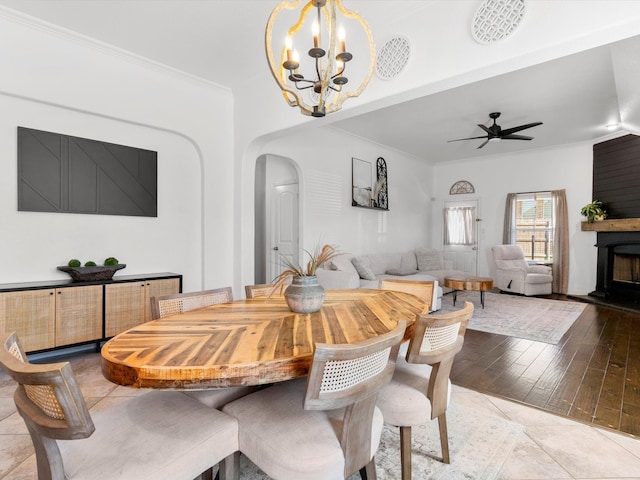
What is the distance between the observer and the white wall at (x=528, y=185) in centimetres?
661

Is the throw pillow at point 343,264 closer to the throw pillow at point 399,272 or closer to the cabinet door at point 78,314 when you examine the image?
the throw pillow at point 399,272

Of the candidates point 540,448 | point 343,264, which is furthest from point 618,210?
point 540,448

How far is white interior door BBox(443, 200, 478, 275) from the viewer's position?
7.96m

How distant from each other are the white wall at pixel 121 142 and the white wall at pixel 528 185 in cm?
586

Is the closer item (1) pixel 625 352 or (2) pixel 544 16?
(2) pixel 544 16

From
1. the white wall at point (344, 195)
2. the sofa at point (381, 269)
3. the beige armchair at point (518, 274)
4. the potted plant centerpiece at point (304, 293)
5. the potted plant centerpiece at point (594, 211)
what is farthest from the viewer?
the beige armchair at point (518, 274)

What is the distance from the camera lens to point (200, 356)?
1.19 metres

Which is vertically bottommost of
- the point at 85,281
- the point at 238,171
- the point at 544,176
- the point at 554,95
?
the point at 85,281

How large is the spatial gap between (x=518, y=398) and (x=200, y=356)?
239cm

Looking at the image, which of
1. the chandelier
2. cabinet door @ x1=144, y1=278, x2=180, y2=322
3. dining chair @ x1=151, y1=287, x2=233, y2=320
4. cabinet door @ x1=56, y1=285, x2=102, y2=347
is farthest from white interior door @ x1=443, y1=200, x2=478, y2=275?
cabinet door @ x1=56, y1=285, x2=102, y2=347

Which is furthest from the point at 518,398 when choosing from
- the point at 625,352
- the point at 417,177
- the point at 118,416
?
the point at 417,177

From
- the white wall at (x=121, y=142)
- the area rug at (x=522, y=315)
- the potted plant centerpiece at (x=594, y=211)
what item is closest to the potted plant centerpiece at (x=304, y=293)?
the white wall at (x=121, y=142)

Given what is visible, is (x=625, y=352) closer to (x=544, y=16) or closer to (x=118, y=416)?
(x=544, y=16)

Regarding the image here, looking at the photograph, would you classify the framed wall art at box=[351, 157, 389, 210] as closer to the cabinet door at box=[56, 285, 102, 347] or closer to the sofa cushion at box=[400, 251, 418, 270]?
the sofa cushion at box=[400, 251, 418, 270]
